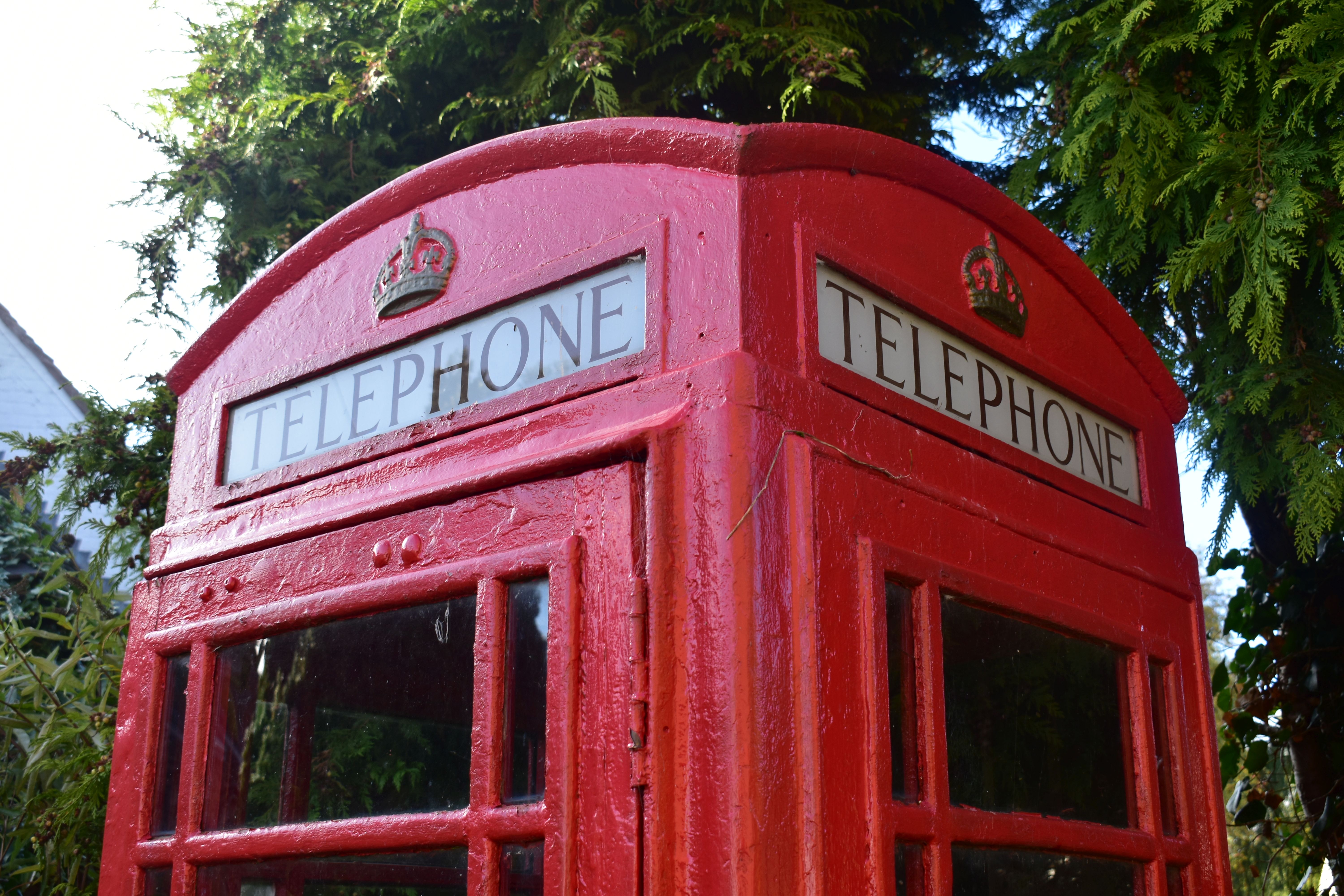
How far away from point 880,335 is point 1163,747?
92 cm

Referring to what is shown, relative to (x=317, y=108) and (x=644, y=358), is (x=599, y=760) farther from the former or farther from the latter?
(x=317, y=108)

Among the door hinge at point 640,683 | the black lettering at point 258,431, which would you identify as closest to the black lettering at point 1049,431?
the door hinge at point 640,683

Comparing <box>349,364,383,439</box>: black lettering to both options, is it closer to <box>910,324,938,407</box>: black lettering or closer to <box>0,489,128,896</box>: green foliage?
<box>910,324,938,407</box>: black lettering

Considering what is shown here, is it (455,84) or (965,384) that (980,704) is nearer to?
(965,384)

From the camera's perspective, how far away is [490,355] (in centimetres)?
165

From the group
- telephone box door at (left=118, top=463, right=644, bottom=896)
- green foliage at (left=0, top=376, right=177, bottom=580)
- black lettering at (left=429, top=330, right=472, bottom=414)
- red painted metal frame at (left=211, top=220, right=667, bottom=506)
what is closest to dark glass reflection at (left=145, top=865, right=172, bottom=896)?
telephone box door at (left=118, top=463, right=644, bottom=896)

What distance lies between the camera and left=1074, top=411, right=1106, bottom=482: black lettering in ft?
6.40

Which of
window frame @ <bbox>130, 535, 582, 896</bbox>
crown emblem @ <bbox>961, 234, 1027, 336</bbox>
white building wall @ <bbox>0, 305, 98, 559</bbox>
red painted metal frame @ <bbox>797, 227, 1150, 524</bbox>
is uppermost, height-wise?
white building wall @ <bbox>0, 305, 98, 559</bbox>

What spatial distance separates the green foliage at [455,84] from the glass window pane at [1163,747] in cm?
195

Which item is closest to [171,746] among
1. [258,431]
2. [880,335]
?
[258,431]

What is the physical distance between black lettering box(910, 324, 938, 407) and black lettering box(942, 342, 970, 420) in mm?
27

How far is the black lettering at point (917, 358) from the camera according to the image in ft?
5.37

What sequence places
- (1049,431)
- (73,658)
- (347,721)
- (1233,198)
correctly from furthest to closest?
(73,658)
(1233,198)
(1049,431)
(347,721)

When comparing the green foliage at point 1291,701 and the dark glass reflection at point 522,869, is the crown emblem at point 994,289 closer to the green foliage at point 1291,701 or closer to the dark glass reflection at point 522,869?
the dark glass reflection at point 522,869
